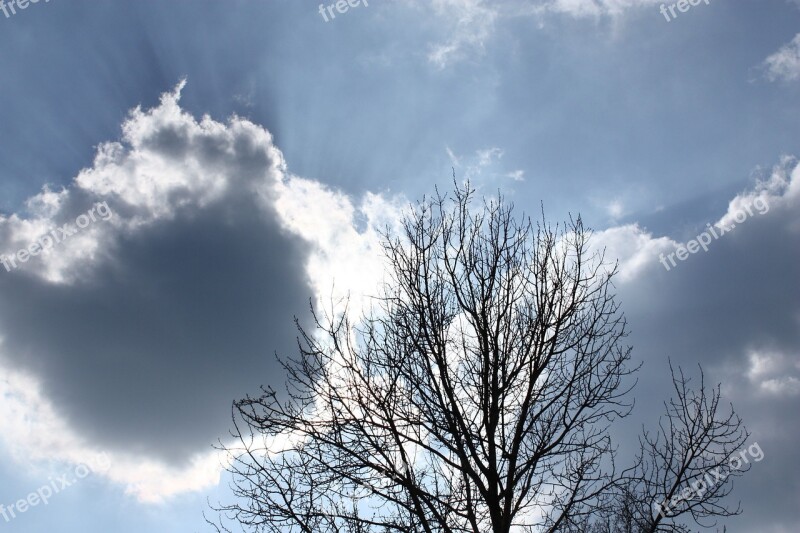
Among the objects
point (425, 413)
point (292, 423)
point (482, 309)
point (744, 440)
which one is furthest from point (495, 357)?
point (744, 440)

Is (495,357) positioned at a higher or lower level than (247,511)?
higher

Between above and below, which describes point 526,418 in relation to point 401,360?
below

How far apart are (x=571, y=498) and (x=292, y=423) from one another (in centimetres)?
332

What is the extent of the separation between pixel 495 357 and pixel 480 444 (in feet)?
3.29

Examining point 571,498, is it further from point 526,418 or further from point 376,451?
point 376,451

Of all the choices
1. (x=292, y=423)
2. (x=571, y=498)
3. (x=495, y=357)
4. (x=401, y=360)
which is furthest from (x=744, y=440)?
(x=292, y=423)

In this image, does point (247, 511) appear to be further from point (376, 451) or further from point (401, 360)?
point (401, 360)

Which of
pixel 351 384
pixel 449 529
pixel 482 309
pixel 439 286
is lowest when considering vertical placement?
pixel 449 529

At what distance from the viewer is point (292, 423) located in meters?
6.04

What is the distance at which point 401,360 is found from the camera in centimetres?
621

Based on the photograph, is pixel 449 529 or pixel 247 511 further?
pixel 247 511

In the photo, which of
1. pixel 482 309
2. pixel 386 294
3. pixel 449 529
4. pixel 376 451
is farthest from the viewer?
pixel 386 294

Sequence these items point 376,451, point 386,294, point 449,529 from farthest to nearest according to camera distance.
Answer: point 386,294 → point 376,451 → point 449,529

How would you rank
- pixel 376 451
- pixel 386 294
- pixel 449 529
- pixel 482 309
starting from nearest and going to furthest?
pixel 449 529, pixel 376 451, pixel 482 309, pixel 386 294
